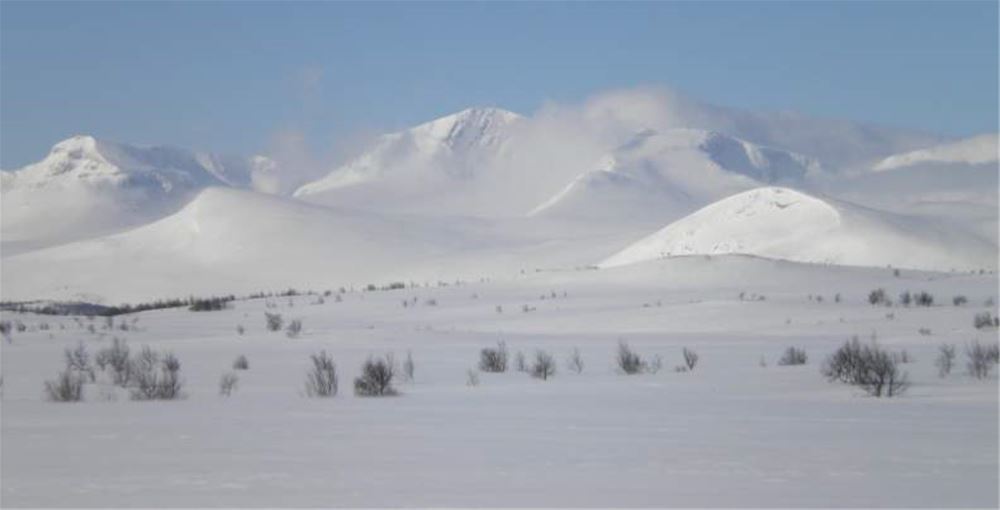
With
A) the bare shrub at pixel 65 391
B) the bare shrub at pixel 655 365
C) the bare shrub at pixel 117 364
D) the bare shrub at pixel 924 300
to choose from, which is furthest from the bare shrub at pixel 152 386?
the bare shrub at pixel 924 300

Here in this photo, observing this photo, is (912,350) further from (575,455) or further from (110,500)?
(110,500)

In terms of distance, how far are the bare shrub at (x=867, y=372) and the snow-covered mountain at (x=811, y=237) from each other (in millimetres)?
51951

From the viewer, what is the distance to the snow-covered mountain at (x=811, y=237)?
7356 centimetres

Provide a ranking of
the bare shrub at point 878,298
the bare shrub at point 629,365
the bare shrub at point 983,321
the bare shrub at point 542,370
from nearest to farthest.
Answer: the bare shrub at point 542,370 < the bare shrub at point 629,365 < the bare shrub at point 983,321 < the bare shrub at point 878,298

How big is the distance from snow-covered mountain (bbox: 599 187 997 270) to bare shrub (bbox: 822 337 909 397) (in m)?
52.0

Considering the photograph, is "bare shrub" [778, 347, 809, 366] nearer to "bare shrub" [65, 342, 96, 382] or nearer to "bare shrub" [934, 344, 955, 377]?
"bare shrub" [934, 344, 955, 377]

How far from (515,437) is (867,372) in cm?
605

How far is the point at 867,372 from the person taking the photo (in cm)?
1471

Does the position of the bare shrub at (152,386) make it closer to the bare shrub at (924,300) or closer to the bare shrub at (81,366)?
the bare shrub at (81,366)

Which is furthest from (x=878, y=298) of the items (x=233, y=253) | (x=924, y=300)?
(x=233, y=253)

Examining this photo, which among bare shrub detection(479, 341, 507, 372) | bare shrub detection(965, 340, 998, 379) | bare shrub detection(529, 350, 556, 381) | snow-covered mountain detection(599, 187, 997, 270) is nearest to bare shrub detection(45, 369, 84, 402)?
bare shrub detection(529, 350, 556, 381)

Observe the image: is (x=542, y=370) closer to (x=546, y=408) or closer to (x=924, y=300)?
(x=546, y=408)

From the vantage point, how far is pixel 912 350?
2133cm

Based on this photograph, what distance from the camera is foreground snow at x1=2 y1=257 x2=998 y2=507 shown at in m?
7.95
